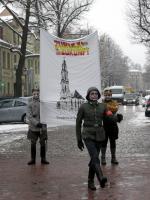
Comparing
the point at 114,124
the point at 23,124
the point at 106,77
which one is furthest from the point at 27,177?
the point at 106,77

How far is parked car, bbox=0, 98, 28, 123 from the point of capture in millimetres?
31141

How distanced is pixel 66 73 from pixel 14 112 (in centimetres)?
1895

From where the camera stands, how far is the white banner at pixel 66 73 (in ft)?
40.6

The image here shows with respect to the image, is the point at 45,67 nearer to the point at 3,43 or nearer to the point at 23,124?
the point at 23,124

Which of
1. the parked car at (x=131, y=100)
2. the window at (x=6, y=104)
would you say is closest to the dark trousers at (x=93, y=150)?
the window at (x=6, y=104)

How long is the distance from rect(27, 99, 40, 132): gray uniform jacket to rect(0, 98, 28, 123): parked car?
17.6 metres

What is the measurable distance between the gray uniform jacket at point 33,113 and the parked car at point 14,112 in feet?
57.9

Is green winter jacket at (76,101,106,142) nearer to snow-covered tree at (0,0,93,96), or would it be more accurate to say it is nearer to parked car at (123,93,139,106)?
A: snow-covered tree at (0,0,93,96)

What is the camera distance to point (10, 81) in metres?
69.0

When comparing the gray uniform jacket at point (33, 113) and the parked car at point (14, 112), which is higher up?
the gray uniform jacket at point (33, 113)

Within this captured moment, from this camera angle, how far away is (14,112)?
102 ft

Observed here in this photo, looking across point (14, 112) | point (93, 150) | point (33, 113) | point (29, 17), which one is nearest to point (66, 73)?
point (33, 113)

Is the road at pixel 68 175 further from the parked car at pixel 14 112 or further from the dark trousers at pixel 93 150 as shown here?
the parked car at pixel 14 112

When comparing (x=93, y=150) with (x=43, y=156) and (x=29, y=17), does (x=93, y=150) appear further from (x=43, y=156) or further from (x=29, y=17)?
(x=29, y=17)
